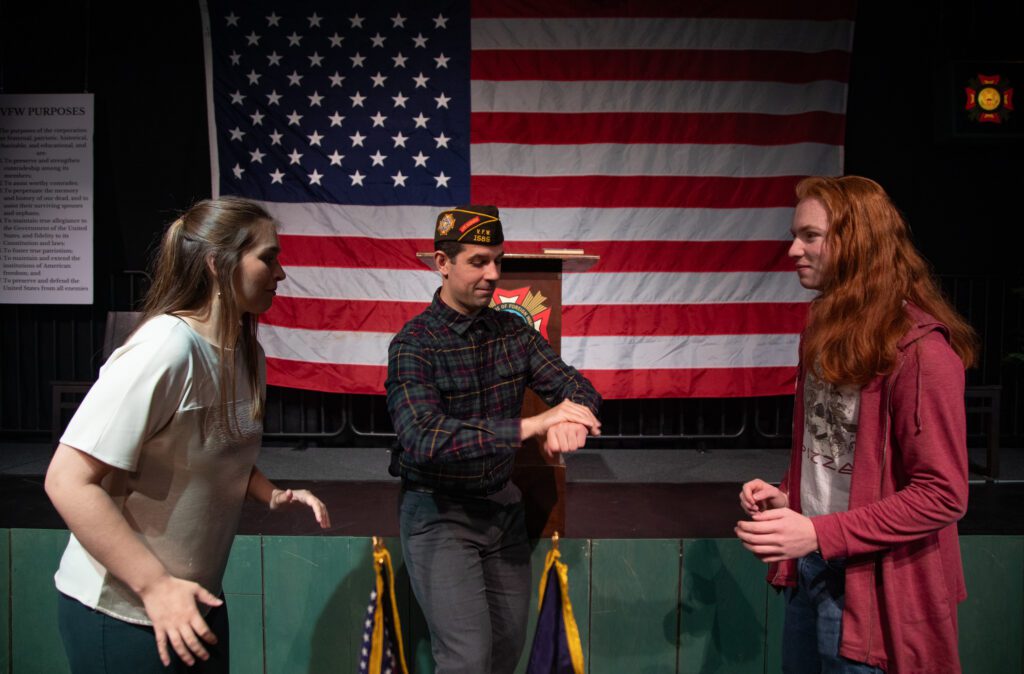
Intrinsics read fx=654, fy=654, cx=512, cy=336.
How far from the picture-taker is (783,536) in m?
1.22

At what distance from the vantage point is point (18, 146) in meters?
4.48

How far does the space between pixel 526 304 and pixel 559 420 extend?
105cm

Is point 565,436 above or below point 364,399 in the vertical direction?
above

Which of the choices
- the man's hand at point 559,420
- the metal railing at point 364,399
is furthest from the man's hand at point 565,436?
the metal railing at point 364,399

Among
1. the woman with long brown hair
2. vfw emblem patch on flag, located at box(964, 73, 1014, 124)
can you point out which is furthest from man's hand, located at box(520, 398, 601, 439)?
vfw emblem patch on flag, located at box(964, 73, 1014, 124)

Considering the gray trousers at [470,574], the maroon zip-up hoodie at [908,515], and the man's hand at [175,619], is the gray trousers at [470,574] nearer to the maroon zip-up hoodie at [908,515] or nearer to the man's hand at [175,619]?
the man's hand at [175,619]

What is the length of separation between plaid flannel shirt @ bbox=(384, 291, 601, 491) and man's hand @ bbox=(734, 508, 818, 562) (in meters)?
0.53

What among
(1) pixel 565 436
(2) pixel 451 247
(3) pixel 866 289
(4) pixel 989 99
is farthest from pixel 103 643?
(4) pixel 989 99

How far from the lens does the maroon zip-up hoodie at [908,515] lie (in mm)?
1167

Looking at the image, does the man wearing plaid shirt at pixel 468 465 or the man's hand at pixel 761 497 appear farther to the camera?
the man wearing plaid shirt at pixel 468 465

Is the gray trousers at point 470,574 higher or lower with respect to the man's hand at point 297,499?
lower

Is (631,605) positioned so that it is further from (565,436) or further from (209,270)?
(209,270)

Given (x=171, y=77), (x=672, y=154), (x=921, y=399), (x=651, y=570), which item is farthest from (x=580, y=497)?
(x=171, y=77)

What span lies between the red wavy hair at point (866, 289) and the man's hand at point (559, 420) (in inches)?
19.3
